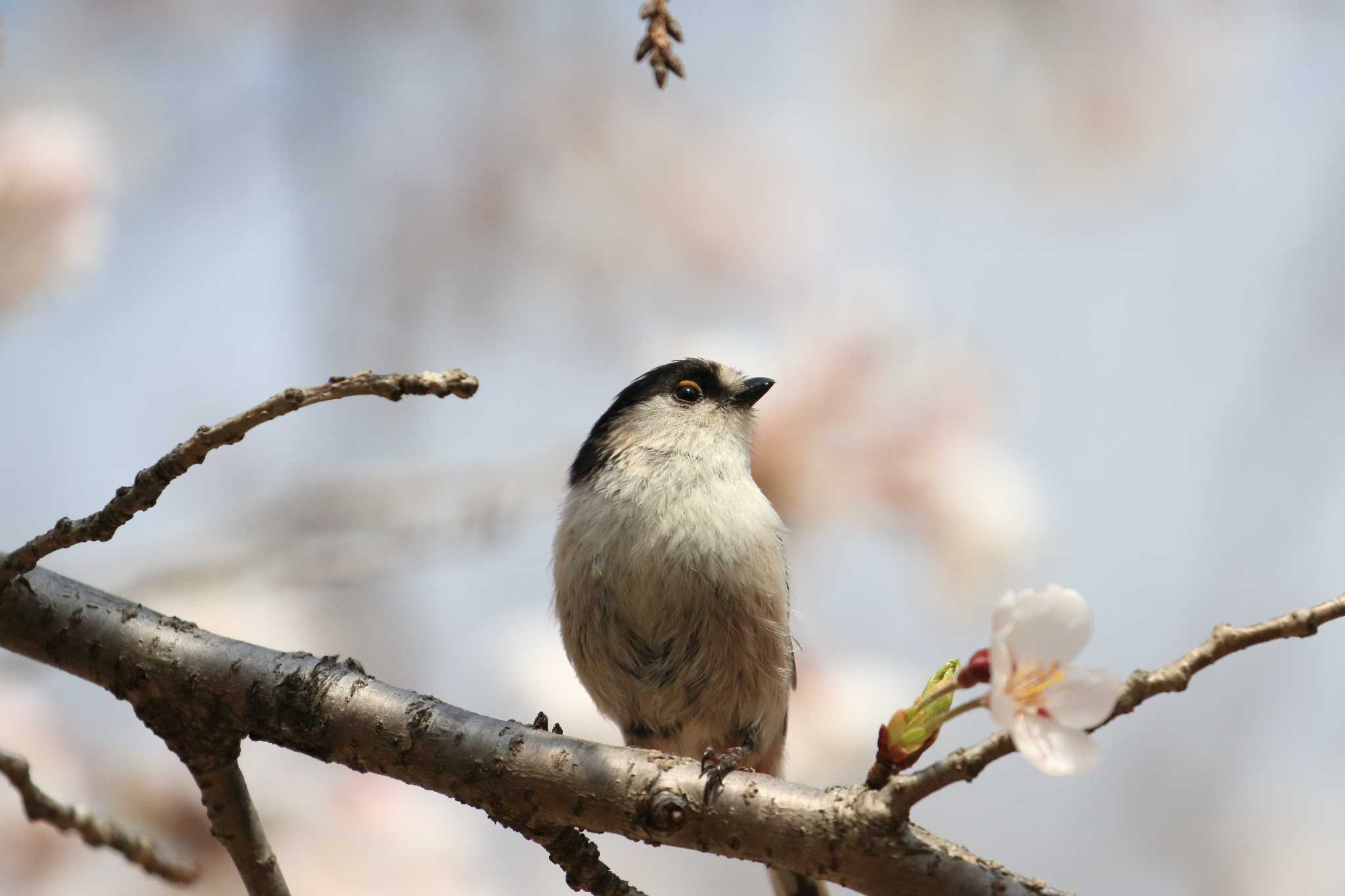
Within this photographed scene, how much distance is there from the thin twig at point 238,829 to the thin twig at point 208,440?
444mm

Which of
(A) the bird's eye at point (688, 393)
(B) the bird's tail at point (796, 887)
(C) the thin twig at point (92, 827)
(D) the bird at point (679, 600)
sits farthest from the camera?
(A) the bird's eye at point (688, 393)

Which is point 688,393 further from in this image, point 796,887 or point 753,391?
point 796,887

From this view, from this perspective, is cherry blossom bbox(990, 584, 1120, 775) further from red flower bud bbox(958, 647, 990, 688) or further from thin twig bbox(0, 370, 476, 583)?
thin twig bbox(0, 370, 476, 583)

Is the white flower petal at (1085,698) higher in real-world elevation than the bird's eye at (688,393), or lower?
lower

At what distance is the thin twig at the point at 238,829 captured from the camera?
5.98 ft

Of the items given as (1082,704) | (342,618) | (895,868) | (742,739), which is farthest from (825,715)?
(1082,704)

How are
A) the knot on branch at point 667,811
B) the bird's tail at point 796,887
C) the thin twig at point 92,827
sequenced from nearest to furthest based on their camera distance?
1. the knot on branch at point 667,811
2. the thin twig at point 92,827
3. the bird's tail at point 796,887

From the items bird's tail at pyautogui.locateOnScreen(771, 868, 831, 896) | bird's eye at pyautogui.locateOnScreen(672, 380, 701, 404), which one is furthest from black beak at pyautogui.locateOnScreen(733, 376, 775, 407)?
bird's tail at pyautogui.locateOnScreen(771, 868, 831, 896)

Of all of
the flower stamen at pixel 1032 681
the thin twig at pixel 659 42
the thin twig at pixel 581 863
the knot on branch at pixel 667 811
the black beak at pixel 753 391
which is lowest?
the thin twig at pixel 581 863

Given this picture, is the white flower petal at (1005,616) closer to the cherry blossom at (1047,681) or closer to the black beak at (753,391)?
the cherry blossom at (1047,681)

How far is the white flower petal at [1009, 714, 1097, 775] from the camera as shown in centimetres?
126

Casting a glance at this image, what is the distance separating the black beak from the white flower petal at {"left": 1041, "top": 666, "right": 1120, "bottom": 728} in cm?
206

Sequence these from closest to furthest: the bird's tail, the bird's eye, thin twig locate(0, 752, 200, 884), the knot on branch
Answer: the knot on branch < thin twig locate(0, 752, 200, 884) < the bird's tail < the bird's eye

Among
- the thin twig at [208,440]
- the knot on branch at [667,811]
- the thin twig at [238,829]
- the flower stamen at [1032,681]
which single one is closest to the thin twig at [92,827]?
the thin twig at [238,829]
